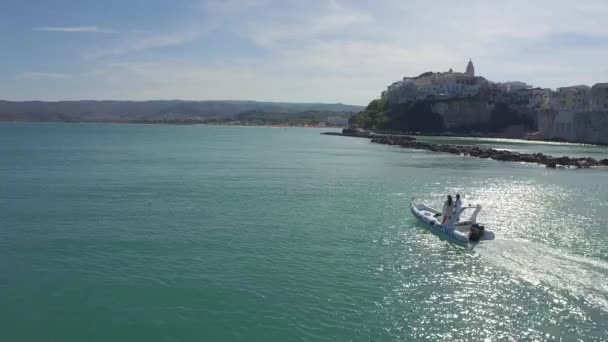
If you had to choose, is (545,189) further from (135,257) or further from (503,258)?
(135,257)

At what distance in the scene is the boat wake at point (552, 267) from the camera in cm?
1558

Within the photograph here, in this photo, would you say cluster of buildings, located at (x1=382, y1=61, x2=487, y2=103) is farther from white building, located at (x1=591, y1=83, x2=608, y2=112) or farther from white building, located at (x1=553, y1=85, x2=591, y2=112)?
white building, located at (x1=591, y1=83, x2=608, y2=112)

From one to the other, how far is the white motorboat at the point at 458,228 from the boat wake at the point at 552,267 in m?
0.53

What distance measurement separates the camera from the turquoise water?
43.0 ft

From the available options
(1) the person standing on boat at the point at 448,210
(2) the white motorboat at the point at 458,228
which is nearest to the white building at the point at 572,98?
(2) the white motorboat at the point at 458,228

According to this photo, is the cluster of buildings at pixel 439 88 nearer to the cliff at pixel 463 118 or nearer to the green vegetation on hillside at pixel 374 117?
the green vegetation on hillside at pixel 374 117

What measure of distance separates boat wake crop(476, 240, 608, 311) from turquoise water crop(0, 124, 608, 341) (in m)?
0.08

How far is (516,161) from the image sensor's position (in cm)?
6462

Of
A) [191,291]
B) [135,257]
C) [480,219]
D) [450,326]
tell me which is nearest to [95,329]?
[191,291]

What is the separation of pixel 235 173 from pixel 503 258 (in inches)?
1231

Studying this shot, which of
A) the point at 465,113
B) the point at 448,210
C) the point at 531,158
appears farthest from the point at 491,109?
the point at 448,210

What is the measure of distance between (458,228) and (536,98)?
156 meters

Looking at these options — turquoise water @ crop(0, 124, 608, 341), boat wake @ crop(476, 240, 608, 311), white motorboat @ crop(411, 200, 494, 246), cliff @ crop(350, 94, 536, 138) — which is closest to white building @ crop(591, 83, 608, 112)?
cliff @ crop(350, 94, 536, 138)

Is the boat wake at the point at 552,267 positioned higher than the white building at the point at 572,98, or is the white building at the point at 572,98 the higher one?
the white building at the point at 572,98
